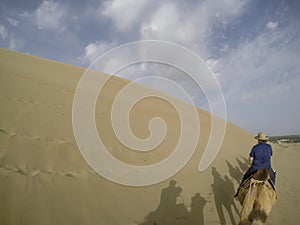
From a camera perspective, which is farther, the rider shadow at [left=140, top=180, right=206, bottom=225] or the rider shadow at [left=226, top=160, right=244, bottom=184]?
the rider shadow at [left=226, top=160, right=244, bottom=184]

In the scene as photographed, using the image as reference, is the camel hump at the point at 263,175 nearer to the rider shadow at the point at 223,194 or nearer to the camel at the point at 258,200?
the camel at the point at 258,200

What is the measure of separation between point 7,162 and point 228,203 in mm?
6782

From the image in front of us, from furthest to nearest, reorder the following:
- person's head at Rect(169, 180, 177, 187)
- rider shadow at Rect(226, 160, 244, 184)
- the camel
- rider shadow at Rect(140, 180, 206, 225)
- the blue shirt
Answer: rider shadow at Rect(226, 160, 244, 184), person's head at Rect(169, 180, 177, 187), the blue shirt, rider shadow at Rect(140, 180, 206, 225), the camel

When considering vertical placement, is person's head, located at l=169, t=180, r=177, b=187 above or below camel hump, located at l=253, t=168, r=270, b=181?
above

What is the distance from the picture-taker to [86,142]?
8.19 m

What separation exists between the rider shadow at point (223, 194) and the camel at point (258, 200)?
177 centimetres

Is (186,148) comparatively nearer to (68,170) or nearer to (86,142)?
(86,142)

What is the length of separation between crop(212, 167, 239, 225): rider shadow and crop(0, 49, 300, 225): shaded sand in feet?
0.11

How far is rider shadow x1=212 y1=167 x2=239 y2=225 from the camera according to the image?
25.3ft

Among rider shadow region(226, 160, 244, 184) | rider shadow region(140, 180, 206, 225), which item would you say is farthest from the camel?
rider shadow region(226, 160, 244, 184)

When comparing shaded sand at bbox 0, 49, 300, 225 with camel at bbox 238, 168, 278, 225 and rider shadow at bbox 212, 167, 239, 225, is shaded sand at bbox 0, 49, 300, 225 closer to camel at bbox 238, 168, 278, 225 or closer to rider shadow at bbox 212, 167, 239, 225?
rider shadow at bbox 212, 167, 239, 225

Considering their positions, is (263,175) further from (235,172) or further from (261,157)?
(235,172)

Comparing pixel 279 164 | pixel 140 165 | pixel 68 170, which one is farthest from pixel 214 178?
pixel 279 164

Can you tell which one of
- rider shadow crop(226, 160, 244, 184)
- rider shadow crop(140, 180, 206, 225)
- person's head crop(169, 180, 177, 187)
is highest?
rider shadow crop(226, 160, 244, 184)
